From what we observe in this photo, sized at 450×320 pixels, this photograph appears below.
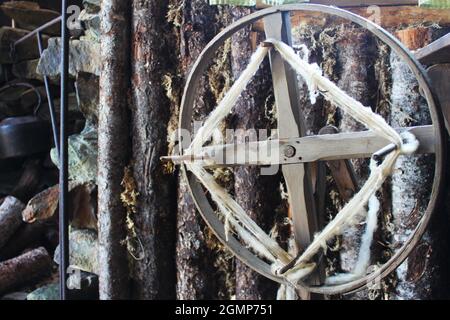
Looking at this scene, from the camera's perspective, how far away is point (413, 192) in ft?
2.67

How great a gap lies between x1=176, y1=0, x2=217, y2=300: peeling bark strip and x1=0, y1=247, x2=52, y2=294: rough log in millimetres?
550

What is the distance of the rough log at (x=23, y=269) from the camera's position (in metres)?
1.28

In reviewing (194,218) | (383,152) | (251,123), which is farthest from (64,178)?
(383,152)

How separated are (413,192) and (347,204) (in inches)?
Answer: 10.6

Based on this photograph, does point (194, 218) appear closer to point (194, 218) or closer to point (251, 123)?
point (194, 218)

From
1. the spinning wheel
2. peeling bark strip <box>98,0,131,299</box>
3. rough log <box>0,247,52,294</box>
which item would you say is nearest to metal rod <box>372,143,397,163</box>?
the spinning wheel

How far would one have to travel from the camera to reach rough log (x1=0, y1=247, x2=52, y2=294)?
1.28 metres

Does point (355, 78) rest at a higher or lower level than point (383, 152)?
higher

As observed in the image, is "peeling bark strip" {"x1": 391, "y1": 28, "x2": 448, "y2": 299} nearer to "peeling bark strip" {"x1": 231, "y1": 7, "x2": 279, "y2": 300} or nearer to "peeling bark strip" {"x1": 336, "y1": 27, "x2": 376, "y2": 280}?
"peeling bark strip" {"x1": 336, "y1": 27, "x2": 376, "y2": 280}

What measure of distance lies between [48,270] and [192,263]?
0.61 m

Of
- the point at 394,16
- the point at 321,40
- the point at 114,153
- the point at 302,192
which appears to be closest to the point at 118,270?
the point at 114,153

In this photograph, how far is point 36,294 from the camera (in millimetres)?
1125

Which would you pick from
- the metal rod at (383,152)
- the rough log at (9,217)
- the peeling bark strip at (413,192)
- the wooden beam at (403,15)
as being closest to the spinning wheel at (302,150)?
the metal rod at (383,152)
